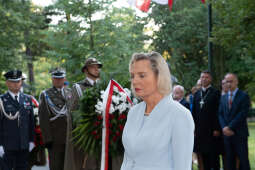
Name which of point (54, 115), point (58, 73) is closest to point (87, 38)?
point (58, 73)

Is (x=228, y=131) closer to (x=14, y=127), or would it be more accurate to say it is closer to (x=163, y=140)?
(x=14, y=127)

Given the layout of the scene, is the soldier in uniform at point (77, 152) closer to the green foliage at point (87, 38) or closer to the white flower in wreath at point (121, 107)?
the white flower in wreath at point (121, 107)

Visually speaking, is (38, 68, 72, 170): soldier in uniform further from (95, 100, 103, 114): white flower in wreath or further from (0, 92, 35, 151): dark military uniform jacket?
(95, 100, 103, 114): white flower in wreath

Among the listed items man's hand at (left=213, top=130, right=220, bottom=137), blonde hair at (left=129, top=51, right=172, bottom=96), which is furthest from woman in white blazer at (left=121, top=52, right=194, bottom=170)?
man's hand at (left=213, top=130, right=220, bottom=137)

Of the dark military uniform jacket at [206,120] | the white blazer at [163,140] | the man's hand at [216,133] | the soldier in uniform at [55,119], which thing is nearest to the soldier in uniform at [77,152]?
the soldier in uniform at [55,119]

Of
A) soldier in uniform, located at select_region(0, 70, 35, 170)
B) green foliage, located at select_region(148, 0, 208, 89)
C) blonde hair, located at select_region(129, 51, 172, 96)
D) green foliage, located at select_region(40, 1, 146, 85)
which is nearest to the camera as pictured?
blonde hair, located at select_region(129, 51, 172, 96)

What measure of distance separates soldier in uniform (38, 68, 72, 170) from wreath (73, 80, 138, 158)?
1.84 metres

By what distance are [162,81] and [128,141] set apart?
0.52m

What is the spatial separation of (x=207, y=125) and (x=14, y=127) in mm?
3875

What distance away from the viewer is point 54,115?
888cm

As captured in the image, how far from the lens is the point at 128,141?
3.27 meters

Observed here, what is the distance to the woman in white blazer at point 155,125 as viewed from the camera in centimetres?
300

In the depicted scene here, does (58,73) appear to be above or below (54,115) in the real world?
above

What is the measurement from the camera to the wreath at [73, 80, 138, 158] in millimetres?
6574
